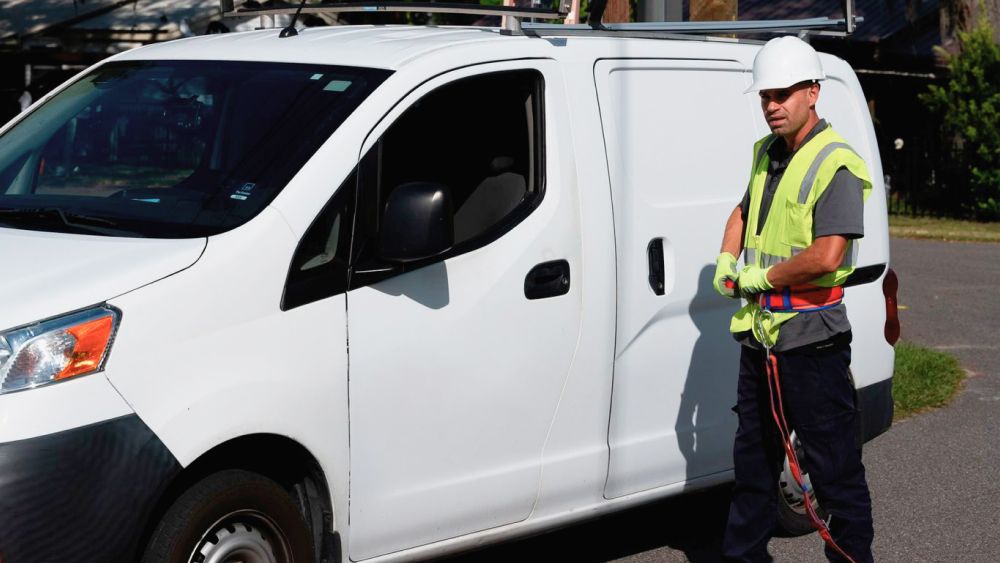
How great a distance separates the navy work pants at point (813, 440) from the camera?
4.67m

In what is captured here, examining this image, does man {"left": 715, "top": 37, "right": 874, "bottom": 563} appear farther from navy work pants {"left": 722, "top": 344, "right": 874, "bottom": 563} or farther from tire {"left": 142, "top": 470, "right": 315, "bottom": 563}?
tire {"left": 142, "top": 470, "right": 315, "bottom": 563}

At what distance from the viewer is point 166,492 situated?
3816 millimetres

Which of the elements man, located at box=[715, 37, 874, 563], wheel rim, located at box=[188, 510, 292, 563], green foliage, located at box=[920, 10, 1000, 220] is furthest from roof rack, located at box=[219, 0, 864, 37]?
green foliage, located at box=[920, 10, 1000, 220]

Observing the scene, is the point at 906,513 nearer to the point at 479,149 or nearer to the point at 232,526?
the point at 479,149

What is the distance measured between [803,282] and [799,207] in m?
0.24

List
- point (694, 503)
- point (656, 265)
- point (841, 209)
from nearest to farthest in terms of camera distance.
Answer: point (841, 209) → point (656, 265) → point (694, 503)

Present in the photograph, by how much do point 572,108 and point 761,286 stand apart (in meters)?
0.90

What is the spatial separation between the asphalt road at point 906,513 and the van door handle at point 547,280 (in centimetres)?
143

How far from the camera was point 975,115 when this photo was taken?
20.9m

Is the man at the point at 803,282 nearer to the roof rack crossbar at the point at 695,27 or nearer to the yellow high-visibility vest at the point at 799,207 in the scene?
the yellow high-visibility vest at the point at 799,207

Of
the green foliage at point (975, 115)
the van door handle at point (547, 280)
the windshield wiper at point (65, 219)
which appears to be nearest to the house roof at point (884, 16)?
the green foliage at point (975, 115)

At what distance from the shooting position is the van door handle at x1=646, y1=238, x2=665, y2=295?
5098mm

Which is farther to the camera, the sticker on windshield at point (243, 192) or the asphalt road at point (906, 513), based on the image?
the asphalt road at point (906, 513)

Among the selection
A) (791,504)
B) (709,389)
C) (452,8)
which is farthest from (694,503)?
(452,8)
